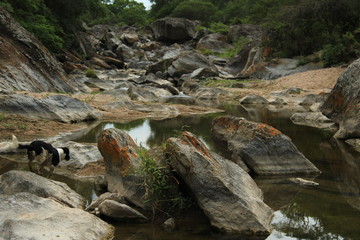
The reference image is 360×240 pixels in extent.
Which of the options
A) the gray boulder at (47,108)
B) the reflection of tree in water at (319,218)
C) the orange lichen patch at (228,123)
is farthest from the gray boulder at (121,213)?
the gray boulder at (47,108)

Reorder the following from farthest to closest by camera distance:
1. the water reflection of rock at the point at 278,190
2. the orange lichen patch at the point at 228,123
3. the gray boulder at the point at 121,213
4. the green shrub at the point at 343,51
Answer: the green shrub at the point at 343,51, the orange lichen patch at the point at 228,123, the water reflection of rock at the point at 278,190, the gray boulder at the point at 121,213

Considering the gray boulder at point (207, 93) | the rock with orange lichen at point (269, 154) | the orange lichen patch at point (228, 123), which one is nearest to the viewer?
the rock with orange lichen at point (269, 154)

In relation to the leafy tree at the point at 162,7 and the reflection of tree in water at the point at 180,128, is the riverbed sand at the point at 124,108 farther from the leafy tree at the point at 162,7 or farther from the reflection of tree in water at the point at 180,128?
the leafy tree at the point at 162,7

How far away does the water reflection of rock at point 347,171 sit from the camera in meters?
6.53

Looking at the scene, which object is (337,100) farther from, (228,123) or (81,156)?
(81,156)

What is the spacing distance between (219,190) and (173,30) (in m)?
52.5

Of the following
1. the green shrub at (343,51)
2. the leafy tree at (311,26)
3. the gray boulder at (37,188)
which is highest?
the leafy tree at (311,26)

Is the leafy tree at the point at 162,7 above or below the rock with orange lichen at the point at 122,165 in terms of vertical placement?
above

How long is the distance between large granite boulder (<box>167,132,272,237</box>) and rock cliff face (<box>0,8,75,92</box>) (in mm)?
12585

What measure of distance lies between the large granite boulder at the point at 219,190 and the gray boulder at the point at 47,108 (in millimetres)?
7897

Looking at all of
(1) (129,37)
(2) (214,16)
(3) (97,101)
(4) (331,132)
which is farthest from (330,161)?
(2) (214,16)

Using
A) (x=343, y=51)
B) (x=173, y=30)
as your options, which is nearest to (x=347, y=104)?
(x=343, y=51)

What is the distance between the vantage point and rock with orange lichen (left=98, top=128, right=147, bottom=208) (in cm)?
596

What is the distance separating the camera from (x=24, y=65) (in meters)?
19.0
